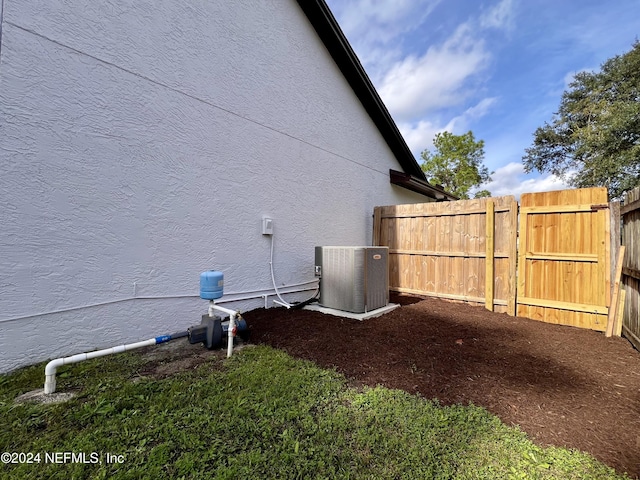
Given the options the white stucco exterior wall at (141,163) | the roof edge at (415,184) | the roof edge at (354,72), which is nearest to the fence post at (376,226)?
the roof edge at (415,184)

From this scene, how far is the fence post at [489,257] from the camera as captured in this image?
4.52m

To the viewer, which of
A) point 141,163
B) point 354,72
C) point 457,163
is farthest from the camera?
point 457,163

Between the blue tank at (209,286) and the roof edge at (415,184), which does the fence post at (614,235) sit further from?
the blue tank at (209,286)

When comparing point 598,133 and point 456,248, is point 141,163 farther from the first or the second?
point 598,133

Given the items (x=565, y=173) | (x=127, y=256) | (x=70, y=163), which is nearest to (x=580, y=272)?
(x=127, y=256)

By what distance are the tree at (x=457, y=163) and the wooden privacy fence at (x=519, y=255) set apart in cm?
1451

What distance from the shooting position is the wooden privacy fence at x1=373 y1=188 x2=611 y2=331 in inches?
145

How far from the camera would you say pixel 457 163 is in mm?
17922

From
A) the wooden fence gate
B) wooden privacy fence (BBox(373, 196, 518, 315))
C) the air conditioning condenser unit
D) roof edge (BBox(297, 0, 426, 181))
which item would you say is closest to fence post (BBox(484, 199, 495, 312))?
wooden privacy fence (BBox(373, 196, 518, 315))

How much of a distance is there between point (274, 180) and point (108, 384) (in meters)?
3.29

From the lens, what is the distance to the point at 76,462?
4.57ft

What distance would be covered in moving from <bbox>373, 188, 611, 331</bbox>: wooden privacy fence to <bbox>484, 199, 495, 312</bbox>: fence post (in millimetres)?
15

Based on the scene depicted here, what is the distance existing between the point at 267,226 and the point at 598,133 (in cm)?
1588

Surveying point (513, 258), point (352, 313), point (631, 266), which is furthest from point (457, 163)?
point (352, 313)
